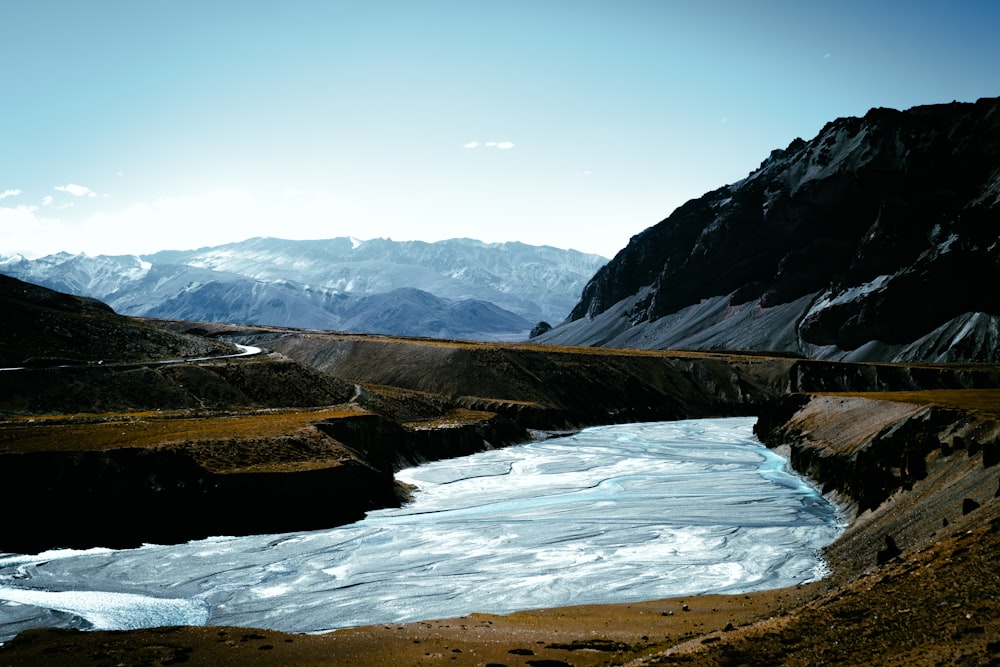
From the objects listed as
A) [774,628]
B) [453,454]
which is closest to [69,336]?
[453,454]

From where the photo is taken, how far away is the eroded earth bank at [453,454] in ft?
102

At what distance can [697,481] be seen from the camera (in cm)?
8688

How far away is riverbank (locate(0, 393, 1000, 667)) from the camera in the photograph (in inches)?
1086

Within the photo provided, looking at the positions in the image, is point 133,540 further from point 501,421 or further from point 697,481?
point 501,421

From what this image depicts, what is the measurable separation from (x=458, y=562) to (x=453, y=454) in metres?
55.6

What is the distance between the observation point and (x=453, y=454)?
111 meters

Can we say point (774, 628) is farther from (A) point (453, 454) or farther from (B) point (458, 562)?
(A) point (453, 454)

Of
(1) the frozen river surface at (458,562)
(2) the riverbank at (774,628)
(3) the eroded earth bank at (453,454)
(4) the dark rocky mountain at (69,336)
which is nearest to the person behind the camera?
(2) the riverbank at (774,628)

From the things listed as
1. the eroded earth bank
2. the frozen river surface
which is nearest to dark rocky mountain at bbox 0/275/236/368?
the eroded earth bank

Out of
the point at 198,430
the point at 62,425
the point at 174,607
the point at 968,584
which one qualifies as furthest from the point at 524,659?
the point at 62,425

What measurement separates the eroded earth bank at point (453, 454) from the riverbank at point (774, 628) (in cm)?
13

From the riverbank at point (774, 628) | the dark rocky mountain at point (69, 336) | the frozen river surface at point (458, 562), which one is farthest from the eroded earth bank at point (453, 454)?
the dark rocky mountain at point (69, 336)

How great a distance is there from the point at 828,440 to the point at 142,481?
221 feet

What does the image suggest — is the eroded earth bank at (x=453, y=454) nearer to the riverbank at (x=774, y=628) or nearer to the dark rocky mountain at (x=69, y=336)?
the riverbank at (x=774, y=628)
